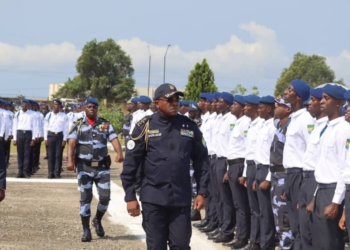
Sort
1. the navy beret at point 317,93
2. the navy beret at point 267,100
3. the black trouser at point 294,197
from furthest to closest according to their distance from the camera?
1. the navy beret at point 267,100
2. the black trouser at point 294,197
3. the navy beret at point 317,93

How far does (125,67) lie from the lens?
77000 millimetres

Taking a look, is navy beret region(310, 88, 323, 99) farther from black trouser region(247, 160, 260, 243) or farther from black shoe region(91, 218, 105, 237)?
black shoe region(91, 218, 105, 237)

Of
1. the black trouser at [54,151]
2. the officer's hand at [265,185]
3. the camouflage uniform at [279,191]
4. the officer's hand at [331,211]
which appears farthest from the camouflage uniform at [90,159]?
the black trouser at [54,151]

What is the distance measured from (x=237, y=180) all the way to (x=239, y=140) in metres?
0.57

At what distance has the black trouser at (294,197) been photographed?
7832 millimetres

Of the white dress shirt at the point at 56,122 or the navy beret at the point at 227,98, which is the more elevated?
the navy beret at the point at 227,98

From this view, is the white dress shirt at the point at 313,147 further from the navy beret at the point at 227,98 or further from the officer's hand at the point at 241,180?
the navy beret at the point at 227,98

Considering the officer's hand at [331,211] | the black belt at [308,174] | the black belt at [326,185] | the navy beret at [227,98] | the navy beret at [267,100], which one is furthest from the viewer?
the navy beret at [227,98]

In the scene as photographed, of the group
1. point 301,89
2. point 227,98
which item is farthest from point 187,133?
point 227,98

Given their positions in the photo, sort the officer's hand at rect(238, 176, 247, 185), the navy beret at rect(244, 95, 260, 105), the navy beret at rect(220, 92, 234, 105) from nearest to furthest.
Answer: the officer's hand at rect(238, 176, 247, 185), the navy beret at rect(244, 95, 260, 105), the navy beret at rect(220, 92, 234, 105)

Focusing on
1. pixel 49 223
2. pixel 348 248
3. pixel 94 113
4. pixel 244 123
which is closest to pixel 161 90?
pixel 244 123

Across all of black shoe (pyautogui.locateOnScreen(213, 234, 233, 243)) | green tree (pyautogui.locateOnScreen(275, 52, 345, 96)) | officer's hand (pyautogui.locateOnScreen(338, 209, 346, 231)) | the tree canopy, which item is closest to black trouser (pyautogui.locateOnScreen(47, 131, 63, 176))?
black shoe (pyautogui.locateOnScreen(213, 234, 233, 243))

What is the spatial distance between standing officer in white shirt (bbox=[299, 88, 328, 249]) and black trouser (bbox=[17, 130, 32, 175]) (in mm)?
13835

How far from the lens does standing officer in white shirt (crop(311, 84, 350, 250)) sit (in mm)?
6590
